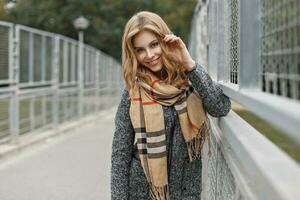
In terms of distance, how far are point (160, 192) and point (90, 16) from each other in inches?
1714

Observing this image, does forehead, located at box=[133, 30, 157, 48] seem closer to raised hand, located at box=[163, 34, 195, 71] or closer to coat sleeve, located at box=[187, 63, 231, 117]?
raised hand, located at box=[163, 34, 195, 71]

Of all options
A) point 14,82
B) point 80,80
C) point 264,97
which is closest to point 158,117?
point 264,97

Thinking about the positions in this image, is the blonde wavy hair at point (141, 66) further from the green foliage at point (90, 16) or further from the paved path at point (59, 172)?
the green foliage at point (90, 16)

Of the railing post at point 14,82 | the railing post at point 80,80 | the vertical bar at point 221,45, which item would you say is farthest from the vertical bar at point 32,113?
the vertical bar at point 221,45

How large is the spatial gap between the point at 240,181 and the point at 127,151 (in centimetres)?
93

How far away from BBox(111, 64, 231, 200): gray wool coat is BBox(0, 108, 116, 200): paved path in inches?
141

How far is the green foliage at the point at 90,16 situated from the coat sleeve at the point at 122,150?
40.9 m

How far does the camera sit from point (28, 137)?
1226 cm

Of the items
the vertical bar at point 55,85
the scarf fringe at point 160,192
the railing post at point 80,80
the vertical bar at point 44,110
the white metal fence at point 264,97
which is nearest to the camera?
the white metal fence at point 264,97

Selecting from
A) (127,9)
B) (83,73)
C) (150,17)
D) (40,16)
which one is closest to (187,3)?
(127,9)

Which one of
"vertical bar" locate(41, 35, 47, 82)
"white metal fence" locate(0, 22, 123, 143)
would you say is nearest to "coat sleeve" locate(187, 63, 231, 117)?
"white metal fence" locate(0, 22, 123, 143)

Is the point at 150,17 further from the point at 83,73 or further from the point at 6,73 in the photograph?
the point at 83,73

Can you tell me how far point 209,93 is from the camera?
2961 mm

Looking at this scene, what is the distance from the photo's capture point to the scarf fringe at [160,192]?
9.95 ft
